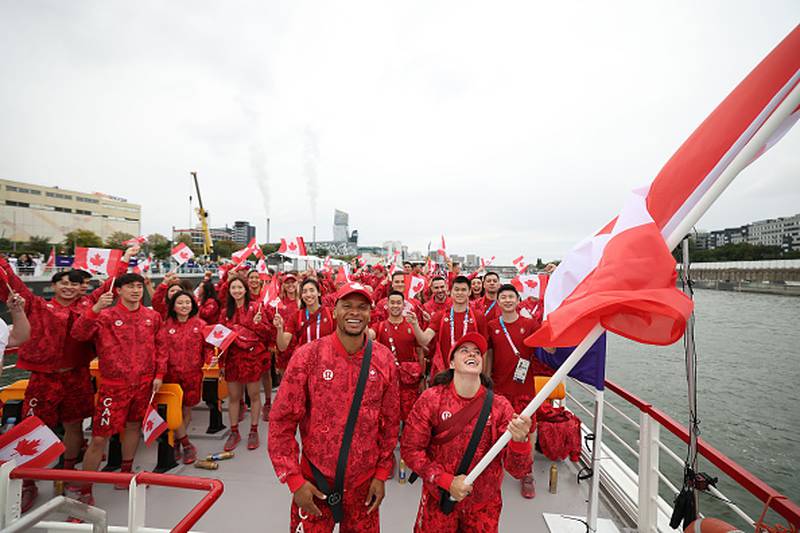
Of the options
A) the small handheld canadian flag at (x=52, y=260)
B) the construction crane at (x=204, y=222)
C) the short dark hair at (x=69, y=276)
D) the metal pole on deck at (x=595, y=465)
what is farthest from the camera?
the construction crane at (x=204, y=222)

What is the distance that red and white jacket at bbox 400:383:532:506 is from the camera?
1.85 m

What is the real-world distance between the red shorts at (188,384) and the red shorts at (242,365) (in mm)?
303

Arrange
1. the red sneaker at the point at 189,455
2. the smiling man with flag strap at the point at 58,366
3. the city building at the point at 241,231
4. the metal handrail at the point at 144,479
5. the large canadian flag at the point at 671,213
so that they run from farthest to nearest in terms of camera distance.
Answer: the city building at the point at 241,231 < the red sneaker at the point at 189,455 < the smiling man with flag strap at the point at 58,366 < the metal handrail at the point at 144,479 < the large canadian flag at the point at 671,213

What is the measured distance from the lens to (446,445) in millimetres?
1866

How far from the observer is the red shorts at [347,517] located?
1770mm

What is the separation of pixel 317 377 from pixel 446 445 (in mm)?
782

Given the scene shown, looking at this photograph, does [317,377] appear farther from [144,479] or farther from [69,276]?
[69,276]

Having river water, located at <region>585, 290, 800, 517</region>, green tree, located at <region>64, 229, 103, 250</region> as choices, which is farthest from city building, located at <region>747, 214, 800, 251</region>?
green tree, located at <region>64, 229, 103, 250</region>

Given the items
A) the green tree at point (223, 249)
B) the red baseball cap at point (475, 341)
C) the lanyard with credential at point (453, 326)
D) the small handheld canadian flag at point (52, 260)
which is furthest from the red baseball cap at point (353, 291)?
the green tree at point (223, 249)

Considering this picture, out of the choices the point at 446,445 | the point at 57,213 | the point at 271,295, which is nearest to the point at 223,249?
the point at 57,213

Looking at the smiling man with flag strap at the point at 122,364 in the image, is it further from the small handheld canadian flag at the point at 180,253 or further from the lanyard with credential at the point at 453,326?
the small handheld canadian flag at the point at 180,253

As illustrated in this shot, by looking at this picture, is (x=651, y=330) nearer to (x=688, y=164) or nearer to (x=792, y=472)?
(x=688, y=164)

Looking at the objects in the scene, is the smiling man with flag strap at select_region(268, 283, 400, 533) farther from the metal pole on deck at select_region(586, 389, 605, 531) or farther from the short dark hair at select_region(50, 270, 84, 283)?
the short dark hair at select_region(50, 270, 84, 283)

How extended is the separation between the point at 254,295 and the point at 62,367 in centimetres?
273
